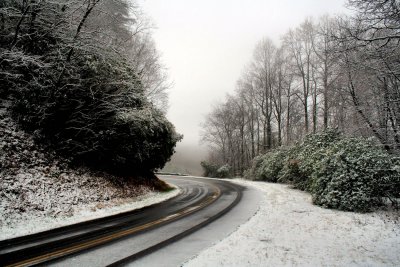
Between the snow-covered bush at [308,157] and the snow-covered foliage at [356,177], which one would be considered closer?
the snow-covered foliage at [356,177]

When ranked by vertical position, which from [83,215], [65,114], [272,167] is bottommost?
[83,215]

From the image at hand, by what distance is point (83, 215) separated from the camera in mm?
10203

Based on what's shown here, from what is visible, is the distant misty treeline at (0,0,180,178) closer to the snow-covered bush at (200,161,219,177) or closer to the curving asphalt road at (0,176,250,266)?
the curving asphalt road at (0,176,250,266)

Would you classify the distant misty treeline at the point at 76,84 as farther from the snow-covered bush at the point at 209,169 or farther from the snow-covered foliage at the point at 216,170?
the snow-covered bush at the point at 209,169

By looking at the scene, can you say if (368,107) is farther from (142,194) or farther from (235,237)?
(142,194)

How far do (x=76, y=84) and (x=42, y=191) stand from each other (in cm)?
496

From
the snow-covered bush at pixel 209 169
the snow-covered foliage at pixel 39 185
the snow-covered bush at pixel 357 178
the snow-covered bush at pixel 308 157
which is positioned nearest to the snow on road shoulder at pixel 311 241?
the snow-covered bush at pixel 357 178

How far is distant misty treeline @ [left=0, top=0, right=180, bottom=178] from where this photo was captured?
1116 cm

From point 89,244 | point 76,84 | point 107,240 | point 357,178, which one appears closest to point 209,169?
point 357,178

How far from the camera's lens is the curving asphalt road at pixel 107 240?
5.91 metres

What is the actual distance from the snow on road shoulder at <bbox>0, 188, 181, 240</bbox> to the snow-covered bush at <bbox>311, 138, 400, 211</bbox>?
855cm

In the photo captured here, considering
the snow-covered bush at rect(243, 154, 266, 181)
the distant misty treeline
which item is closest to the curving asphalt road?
the distant misty treeline

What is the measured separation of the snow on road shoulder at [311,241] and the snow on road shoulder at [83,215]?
209 inches

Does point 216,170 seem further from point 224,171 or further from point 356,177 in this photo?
point 356,177
